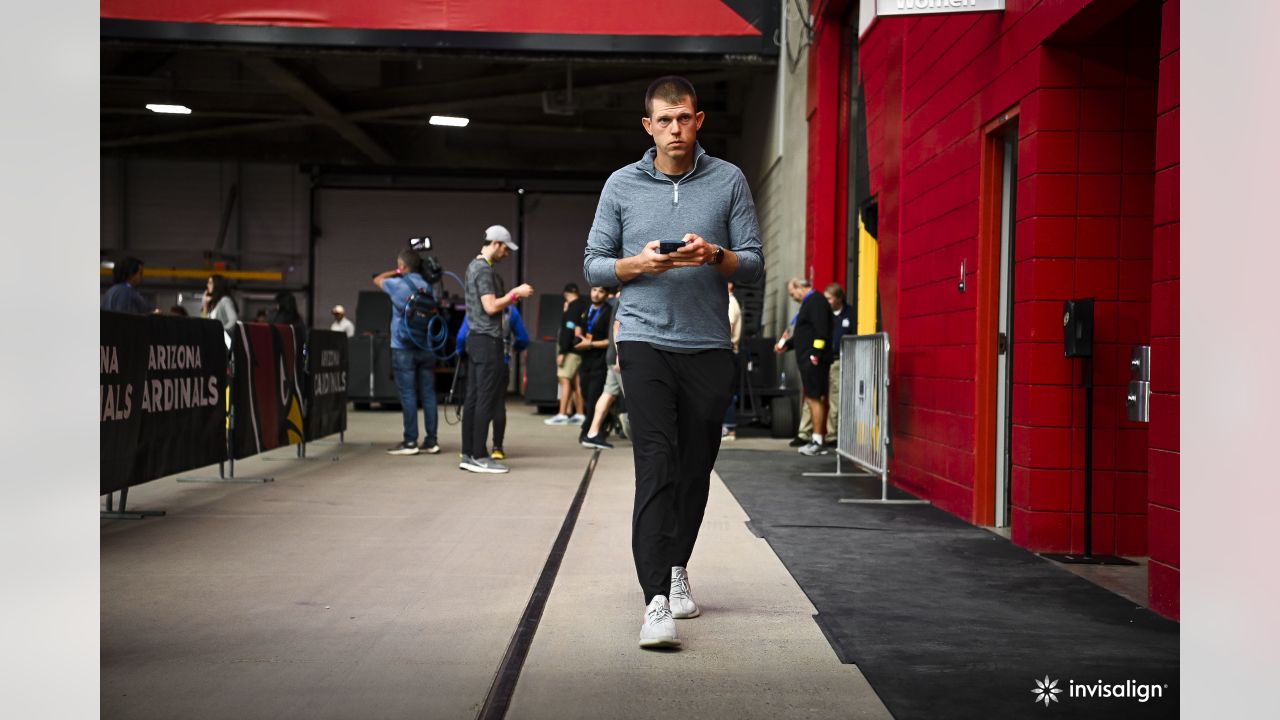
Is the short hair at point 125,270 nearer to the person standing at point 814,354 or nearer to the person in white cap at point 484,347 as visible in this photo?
the person in white cap at point 484,347

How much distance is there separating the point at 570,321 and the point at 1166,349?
30.8ft

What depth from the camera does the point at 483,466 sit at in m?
8.30

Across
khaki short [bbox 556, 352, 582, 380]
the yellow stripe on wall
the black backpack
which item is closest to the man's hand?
the black backpack

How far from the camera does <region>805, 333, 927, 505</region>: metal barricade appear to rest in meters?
6.95

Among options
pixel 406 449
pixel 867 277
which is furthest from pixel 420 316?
pixel 867 277

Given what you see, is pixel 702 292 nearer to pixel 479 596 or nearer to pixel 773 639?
pixel 773 639

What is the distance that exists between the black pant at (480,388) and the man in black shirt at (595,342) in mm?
3327

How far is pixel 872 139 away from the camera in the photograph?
30.1 feet

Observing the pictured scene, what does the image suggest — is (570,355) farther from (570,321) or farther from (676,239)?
(676,239)

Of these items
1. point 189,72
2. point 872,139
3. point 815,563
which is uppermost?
point 189,72

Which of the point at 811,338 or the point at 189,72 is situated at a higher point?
the point at 189,72

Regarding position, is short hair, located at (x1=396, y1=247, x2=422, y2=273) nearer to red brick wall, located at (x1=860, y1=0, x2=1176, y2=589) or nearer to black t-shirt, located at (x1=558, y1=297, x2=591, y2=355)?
black t-shirt, located at (x1=558, y1=297, x2=591, y2=355)
